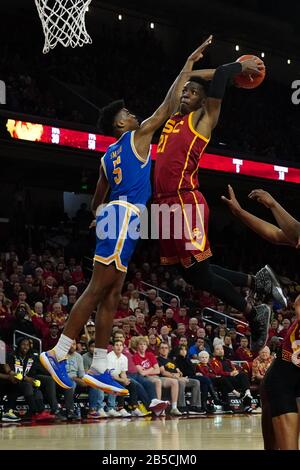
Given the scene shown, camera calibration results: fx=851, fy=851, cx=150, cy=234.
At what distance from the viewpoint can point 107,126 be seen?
22.3 ft

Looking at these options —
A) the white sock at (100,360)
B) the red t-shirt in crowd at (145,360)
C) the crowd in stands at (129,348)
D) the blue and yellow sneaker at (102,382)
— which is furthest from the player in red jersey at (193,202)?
the red t-shirt in crowd at (145,360)

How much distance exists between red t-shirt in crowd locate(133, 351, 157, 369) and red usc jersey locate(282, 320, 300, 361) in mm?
8364

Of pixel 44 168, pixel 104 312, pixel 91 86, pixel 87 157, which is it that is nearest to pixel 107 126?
pixel 104 312

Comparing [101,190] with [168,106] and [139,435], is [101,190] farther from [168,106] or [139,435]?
[139,435]

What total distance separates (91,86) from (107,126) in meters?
15.3

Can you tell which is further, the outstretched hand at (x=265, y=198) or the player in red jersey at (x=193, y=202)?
the player in red jersey at (x=193, y=202)

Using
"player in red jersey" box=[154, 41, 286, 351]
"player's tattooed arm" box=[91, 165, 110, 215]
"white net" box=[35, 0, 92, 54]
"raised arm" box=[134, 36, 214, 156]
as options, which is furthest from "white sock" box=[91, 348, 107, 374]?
"white net" box=[35, 0, 92, 54]

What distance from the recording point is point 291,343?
5098 mm

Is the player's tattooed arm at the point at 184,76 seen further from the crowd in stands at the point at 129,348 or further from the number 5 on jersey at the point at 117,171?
the crowd in stands at the point at 129,348

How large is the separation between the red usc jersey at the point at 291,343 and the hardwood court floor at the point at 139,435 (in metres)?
2.74

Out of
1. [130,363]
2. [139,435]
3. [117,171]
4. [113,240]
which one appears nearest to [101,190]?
[117,171]

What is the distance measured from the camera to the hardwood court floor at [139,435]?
7.89m
